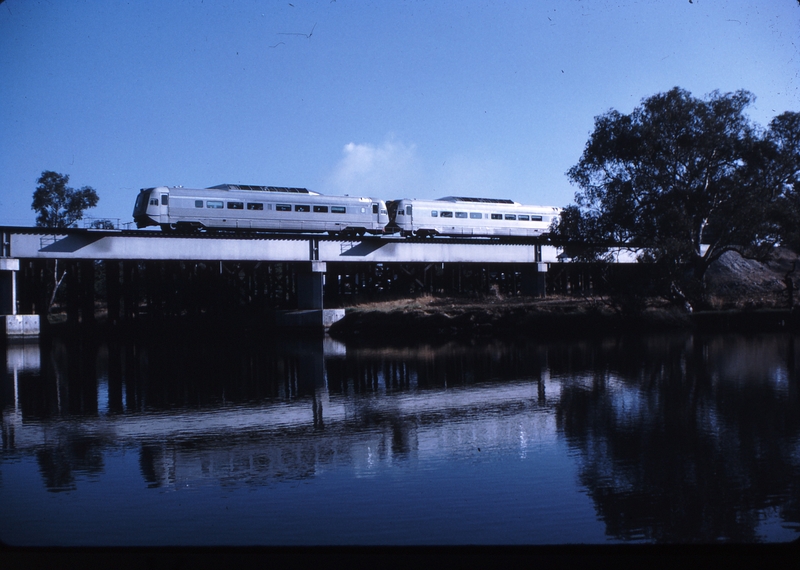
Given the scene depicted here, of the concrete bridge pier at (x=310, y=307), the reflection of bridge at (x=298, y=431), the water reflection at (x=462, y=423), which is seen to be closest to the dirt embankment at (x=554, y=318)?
the concrete bridge pier at (x=310, y=307)

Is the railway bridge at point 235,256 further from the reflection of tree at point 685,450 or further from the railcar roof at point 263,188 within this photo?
the reflection of tree at point 685,450

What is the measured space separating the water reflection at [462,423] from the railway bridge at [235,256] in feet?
45.9

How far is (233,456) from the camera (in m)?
9.61

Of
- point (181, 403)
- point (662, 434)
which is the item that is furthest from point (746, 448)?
point (181, 403)

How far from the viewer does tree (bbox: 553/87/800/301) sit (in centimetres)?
3291

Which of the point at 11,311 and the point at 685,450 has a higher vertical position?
the point at 11,311

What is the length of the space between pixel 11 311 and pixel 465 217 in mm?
26196

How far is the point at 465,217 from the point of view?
4619 centimetres

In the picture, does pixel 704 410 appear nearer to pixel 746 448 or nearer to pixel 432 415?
pixel 746 448

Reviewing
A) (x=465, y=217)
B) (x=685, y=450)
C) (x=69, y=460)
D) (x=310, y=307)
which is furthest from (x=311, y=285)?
(x=685, y=450)

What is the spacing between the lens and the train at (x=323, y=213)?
123ft

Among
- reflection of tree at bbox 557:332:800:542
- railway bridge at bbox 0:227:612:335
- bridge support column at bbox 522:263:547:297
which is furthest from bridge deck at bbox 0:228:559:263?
reflection of tree at bbox 557:332:800:542

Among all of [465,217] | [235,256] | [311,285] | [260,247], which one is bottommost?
[311,285]

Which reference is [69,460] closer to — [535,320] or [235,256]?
[535,320]
